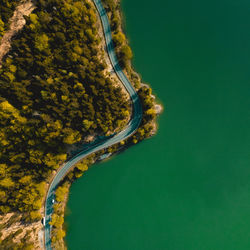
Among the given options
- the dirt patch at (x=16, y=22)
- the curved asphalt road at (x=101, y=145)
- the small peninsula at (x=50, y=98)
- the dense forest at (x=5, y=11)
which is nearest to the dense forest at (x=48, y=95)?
the small peninsula at (x=50, y=98)

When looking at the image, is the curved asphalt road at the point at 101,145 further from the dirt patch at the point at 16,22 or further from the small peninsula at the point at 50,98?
the dirt patch at the point at 16,22

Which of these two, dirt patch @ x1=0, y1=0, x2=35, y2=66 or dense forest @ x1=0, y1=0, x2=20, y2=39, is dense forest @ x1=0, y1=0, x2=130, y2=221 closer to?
dirt patch @ x1=0, y1=0, x2=35, y2=66

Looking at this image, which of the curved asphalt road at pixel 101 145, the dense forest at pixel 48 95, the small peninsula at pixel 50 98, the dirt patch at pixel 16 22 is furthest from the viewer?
the curved asphalt road at pixel 101 145

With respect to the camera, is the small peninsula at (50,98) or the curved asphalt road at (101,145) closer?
the small peninsula at (50,98)

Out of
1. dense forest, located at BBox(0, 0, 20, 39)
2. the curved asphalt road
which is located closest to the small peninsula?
dense forest, located at BBox(0, 0, 20, 39)

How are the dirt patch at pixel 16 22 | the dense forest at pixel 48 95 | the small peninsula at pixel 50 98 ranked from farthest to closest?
1. the dirt patch at pixel 16 22
2. the small peninsula at pixel 50 98
3. the dense forest at pixel 48 95
